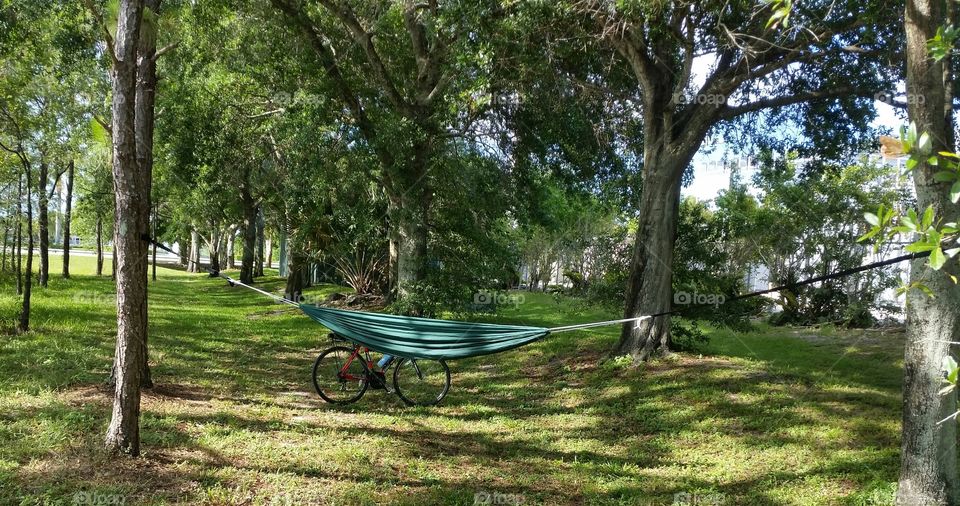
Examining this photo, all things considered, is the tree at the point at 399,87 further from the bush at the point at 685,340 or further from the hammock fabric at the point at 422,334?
the bush at the point at 685,340

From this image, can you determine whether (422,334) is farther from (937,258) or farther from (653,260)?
(937,258)

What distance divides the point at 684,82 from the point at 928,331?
3.87m

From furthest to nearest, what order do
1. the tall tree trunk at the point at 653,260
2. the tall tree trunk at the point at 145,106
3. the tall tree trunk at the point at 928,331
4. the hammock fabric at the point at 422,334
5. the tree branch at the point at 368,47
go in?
the tree branch at the point at 368,47, the tall tree trunk at the point at 653,260, the tall tree trunk at the point at 145,106, the hammock fabric at the point at 422,334, the tall tree trunk at the point at 928,331

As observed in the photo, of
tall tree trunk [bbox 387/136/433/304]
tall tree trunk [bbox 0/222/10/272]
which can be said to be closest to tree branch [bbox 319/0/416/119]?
tall tree trunk [bbox 387/136/433/304]

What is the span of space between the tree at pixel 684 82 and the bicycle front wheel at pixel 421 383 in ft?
6.62

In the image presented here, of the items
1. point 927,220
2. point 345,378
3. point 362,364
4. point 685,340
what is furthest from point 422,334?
point 685,340

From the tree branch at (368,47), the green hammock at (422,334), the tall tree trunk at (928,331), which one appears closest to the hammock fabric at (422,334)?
the green hammock at (422,334)

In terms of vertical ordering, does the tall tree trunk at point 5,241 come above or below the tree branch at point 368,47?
below

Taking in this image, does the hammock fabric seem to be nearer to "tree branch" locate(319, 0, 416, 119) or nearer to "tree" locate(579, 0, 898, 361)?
"tree" locate(579, 0, 898, 361)

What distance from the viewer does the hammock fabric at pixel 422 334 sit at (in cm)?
415

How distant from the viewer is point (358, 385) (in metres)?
5.79

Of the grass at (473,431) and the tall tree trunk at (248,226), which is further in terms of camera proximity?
the tall tree trunk at (248,226)

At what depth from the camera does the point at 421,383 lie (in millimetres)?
6160

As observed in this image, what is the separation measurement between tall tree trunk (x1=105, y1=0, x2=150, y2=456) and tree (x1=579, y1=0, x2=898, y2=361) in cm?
380
